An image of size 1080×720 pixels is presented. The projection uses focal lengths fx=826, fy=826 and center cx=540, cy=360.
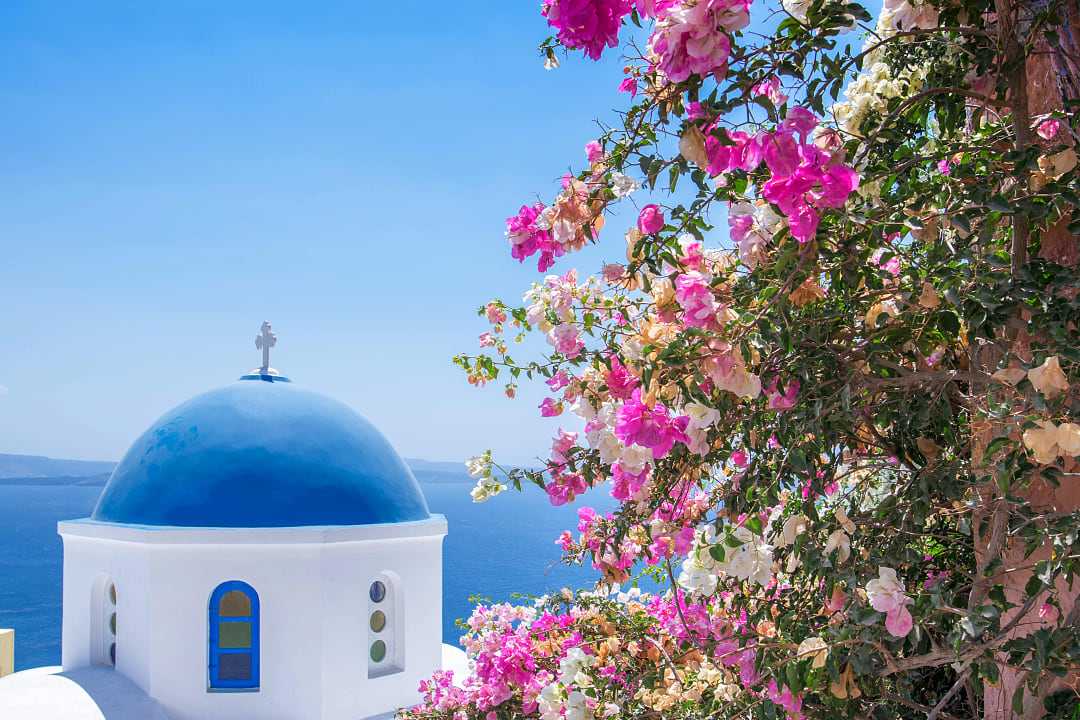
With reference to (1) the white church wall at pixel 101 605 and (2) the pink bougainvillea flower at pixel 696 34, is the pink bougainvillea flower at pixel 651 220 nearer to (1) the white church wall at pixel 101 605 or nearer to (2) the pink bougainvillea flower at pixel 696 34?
(2) the pink bougainvillea flower at pixel 696 34

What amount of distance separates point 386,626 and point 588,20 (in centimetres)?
813

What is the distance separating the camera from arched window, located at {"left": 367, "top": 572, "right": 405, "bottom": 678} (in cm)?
880

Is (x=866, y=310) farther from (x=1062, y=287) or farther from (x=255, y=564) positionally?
(x=255, y=564)

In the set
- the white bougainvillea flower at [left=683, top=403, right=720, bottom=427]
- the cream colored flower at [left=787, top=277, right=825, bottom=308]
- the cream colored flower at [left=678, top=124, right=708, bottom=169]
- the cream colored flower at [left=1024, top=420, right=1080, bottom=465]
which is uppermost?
the cream colored flower at [left=678, top=124, right=708, bottom=169]

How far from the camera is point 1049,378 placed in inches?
62.4

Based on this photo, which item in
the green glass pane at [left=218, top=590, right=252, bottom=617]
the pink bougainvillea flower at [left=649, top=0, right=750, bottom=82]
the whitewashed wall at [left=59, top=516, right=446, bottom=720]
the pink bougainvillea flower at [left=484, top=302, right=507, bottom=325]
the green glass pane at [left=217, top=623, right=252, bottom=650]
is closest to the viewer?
the pink bougainvillea flower at [left=649, top=0, right=750, bottom=82]

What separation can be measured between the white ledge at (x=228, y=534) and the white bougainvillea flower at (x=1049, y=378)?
7374 millimetres

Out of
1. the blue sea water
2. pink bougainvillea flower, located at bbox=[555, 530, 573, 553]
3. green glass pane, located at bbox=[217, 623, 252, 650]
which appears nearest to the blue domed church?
green glass pane, located at bbox=[217, 623, 252, 650]

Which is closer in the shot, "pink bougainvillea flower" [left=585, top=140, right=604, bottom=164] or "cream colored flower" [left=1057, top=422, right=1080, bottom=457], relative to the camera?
"cream colored flower" [left=1057, top=422, right=1080, bottom=457]

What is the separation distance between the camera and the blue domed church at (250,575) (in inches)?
309

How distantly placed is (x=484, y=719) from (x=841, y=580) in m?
3.23

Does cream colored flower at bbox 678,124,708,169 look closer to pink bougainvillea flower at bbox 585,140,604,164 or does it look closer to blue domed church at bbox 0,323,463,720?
pink bougainvillea flower at bbox 585,140,604,164

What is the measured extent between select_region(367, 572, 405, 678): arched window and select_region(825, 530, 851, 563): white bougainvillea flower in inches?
288

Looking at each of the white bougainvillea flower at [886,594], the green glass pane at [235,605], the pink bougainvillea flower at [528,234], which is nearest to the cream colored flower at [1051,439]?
the white bougainvillea flower at [886,594]
